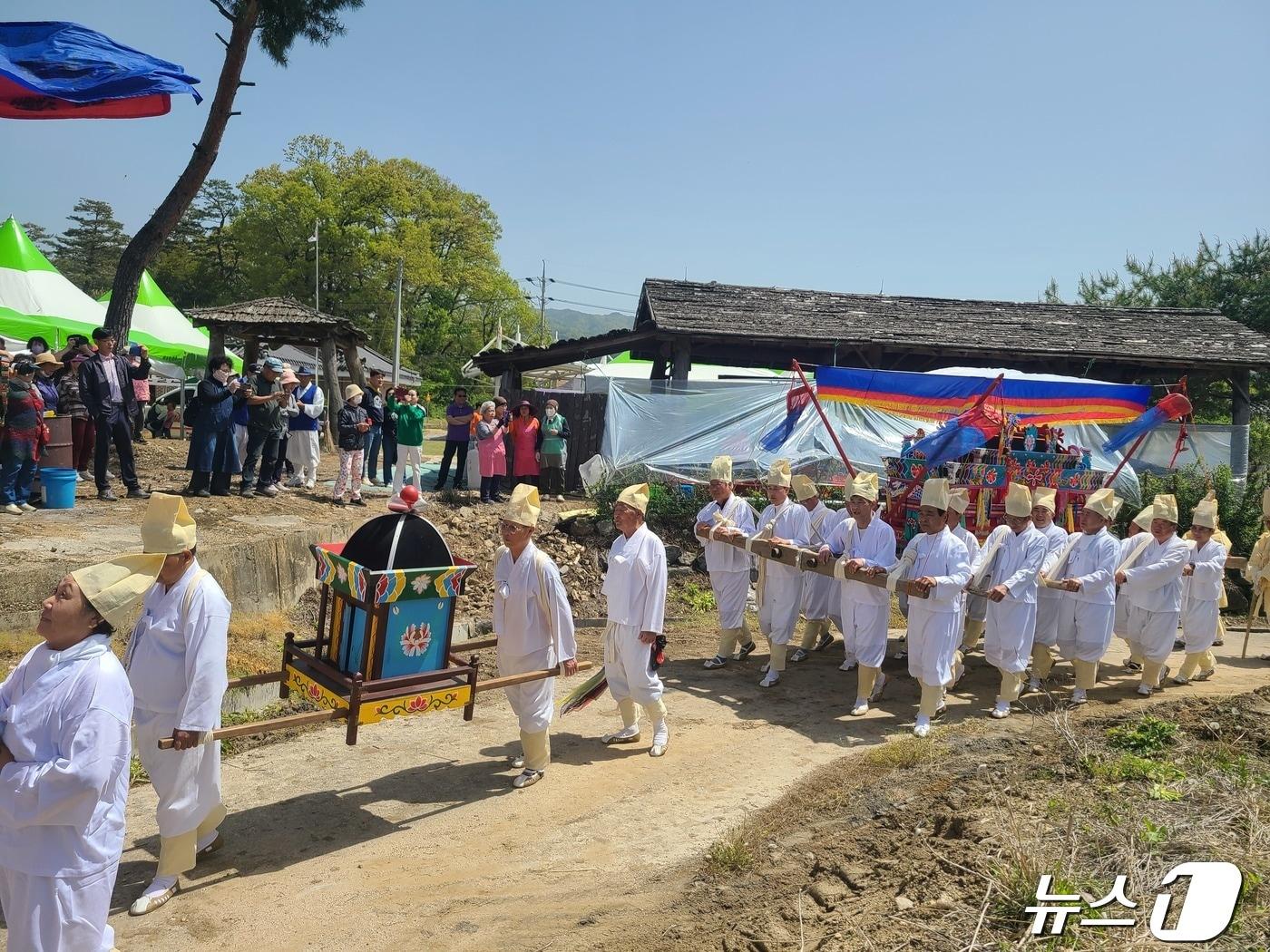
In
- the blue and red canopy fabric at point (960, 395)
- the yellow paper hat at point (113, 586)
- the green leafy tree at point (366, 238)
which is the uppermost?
the green leafy tree at point (366, 238)

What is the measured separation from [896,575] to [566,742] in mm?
3010

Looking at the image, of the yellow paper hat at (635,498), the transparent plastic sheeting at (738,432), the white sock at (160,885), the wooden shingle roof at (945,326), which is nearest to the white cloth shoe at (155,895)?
the white sock at (160,885)

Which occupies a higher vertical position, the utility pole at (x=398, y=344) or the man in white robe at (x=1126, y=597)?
the utility pole at (x=398, y=344)

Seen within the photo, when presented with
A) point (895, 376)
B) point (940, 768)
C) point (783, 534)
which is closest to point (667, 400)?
point (895, 376)

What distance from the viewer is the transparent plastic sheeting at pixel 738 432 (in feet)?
46.0

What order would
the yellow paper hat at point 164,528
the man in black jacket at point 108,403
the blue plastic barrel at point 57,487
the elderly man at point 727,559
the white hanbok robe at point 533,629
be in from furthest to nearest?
the man in black jacket at point 108,403 < the blue plastic barrel at point 57,487 < the elderly man at point 727,559 < the white hanbok robe at point 533,629 < the yellow paper hat at point 164,528

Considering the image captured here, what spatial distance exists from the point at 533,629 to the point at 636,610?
3.31ft

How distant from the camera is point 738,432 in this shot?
14648mm

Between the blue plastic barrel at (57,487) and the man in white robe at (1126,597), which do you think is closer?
the man in white robe at (1126,597)

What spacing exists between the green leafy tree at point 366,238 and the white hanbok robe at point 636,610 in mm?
37351

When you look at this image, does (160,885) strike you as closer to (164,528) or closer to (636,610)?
(164,528)

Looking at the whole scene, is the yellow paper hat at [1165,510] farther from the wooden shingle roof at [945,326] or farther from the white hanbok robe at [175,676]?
the white hanbok robe at [175,676]

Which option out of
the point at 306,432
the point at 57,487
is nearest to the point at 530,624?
the point at 57,487

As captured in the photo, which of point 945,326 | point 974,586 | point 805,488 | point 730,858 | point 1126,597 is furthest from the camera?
point 945,326
